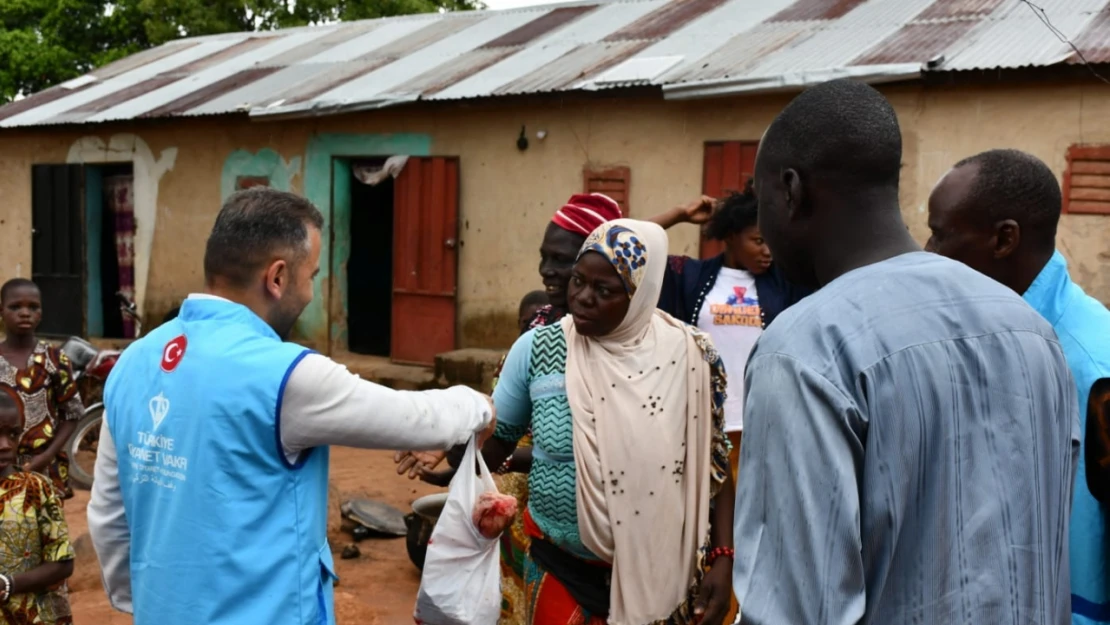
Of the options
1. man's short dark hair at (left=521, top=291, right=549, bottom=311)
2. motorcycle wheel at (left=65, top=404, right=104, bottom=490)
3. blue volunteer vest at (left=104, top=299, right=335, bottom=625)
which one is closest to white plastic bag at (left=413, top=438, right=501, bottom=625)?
blue volunteer vest at (left=104, top=299, right=335, bottom=625)

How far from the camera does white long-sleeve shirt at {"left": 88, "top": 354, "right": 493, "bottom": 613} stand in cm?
196

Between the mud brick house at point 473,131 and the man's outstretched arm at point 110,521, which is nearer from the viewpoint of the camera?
the man's outstretched arm at point 110,521

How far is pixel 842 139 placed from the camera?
4.42 feet

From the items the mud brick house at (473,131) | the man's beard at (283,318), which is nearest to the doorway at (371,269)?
the mud brick house at (473,131)

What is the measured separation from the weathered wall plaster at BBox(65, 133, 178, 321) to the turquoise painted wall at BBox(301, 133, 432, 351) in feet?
7.23

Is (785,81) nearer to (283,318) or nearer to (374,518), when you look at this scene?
(374,518)

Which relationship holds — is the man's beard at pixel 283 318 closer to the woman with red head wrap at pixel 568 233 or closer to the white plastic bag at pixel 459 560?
the white plastic bag at pixel 459 560

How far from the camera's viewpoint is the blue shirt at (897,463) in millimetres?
1189

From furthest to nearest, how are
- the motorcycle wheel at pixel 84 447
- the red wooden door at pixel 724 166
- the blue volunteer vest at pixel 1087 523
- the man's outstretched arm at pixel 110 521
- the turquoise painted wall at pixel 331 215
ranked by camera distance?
the turquoise painted wall at pixel 331 215
the red wooden door at pixel 724 166
the motorcycle wheel at pixel 84 447
the man's outstretched arm at pixel 110 521
the blue volunteer vest at pixel 1087 523

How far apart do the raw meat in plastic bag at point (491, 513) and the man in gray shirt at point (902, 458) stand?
50.3 inches

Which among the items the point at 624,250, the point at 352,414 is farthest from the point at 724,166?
the point at 352,414

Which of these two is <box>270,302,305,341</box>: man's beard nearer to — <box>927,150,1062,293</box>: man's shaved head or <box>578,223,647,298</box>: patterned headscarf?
<box>578,223,647,298</box>: patterned headscarf

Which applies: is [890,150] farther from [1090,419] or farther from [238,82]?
[238,82]

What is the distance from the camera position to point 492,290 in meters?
9.78
